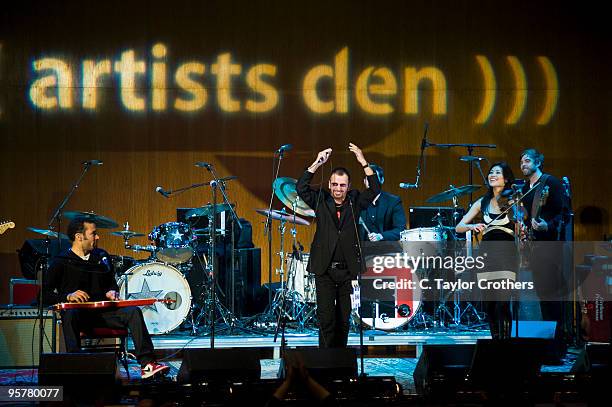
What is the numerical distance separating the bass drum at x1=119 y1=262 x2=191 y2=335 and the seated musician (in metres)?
1.25

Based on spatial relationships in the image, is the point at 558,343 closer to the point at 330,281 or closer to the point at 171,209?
the point at 330,281

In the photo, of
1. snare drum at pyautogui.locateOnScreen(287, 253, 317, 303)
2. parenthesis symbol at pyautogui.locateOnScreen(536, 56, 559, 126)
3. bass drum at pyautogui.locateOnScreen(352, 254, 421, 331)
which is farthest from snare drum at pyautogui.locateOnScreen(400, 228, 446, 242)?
parenthesis symbol at pyautogui.locateOnScreen(536, 56, 559, 126)

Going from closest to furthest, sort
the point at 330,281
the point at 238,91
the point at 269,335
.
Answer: the point at 330,281
the point at 269,335
the point at 238,91

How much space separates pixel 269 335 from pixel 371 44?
3.96m

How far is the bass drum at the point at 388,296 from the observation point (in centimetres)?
827

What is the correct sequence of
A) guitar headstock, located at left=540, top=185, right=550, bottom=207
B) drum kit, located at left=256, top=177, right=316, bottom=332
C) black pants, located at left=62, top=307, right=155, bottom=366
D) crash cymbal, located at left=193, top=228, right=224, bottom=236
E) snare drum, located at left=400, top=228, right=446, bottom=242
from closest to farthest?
black pants, located at left=62, top=307, right=155, bottom=366, guitar headstock, located at left=540, top=185, right=550, bottom=207, snare drum, located at left=400, top=228, right=446, bottom=242, drum kit, located at left=256, top=177, right=316, bottom=332, crash cymbal, located at left=193, top=228, right=224, bottom=236

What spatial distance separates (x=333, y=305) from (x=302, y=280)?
7.90 feet

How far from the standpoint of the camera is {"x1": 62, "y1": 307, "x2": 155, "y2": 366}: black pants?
6.62m

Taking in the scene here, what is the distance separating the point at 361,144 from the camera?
33.9 ft

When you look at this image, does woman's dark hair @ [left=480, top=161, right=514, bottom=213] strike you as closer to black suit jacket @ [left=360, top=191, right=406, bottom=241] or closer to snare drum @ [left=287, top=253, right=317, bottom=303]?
black suit jacket @ [left=360, top=191, right=406, bottom=241]

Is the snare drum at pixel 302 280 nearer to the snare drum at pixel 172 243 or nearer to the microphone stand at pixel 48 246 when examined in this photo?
the snare drum at pixel 172 243

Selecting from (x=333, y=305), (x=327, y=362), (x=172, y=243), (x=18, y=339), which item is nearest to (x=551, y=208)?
(x=333, y=305)

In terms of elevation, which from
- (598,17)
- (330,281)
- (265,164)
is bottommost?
(330,281)

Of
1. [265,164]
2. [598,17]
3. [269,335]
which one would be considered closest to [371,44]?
[265,164]
